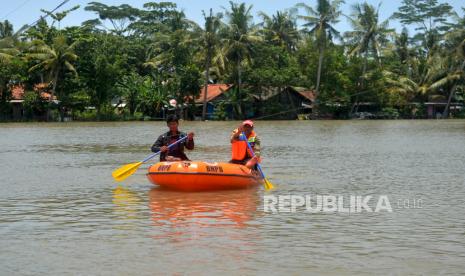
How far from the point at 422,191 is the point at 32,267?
24.9 ft

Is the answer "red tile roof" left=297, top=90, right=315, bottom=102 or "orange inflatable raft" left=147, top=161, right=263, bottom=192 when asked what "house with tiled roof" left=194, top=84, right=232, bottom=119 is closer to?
"red tile roof" left=297, top=90, right=315, bottom=102

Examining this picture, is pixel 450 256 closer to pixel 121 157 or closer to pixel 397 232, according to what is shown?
pixel 397 232

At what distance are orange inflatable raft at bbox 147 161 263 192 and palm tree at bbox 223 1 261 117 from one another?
43.3m

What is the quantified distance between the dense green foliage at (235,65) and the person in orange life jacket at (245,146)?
4194cm

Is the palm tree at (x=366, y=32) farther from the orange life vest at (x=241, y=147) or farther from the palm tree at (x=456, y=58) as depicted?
→ the orange life vest at (x=241, y=147)

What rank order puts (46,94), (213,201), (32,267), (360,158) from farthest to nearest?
(46,94) → (360,158) → (213,201) → (32,267)

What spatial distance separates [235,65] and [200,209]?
47.5m

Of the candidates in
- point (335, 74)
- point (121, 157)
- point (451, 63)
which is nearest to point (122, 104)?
point (335, 74)

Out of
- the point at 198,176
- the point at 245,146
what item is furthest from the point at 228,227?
the point at 245,146

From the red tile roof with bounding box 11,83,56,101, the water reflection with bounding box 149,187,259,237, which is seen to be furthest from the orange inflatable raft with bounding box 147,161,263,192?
the red tile roof with bounding box 11,83,56,101

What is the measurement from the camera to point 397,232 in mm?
8023

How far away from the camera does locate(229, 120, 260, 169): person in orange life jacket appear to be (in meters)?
12.1

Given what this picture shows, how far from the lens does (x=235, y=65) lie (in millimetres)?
56688

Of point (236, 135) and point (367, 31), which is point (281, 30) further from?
point (236, 135)
